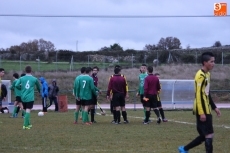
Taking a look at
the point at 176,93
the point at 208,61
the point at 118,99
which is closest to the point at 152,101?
the point at 118,99

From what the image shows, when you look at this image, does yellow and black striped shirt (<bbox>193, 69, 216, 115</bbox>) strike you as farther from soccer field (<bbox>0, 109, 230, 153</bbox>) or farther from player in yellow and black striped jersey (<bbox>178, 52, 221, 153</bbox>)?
soccer field (<bbox>0, 109, 230, 153</bbox>)

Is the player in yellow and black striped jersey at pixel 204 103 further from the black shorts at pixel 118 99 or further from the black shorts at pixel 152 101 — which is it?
the black shorts at pixel 118 99

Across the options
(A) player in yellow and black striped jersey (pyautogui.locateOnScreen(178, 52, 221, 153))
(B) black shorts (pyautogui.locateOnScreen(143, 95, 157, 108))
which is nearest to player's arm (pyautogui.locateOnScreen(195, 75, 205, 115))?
(A) player in yellow and black striped jersey (pyautogui.locateOnScreen(178, 52, 221, 153))

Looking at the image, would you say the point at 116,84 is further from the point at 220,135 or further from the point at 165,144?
the point at 165,144

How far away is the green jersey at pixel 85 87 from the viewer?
68.4ft

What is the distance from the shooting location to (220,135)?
1582 cm

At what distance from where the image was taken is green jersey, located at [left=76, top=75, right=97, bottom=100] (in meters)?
20.8

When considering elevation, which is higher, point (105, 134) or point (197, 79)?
point (197, 79)

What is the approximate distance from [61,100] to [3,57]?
33.0 m

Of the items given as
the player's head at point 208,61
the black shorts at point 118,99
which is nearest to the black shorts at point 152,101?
the black shorts at point 118,99

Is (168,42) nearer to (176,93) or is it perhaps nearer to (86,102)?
(176,93)

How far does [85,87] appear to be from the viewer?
20.8 meters

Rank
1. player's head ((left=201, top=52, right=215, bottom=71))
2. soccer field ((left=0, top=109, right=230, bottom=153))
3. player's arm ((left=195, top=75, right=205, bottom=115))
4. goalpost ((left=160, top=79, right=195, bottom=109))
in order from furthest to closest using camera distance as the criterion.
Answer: goalpost ((left=160, top=79, right=195, bottom=109))
soccer field ((left=0, top=109, right=230, bottom=153))
player's head ((left=201, top=52, right=215, bottom=71))
player's arm ((left=195, top=75, right=205, bottom=115))

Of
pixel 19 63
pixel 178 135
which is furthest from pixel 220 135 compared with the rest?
pixel 19 63
